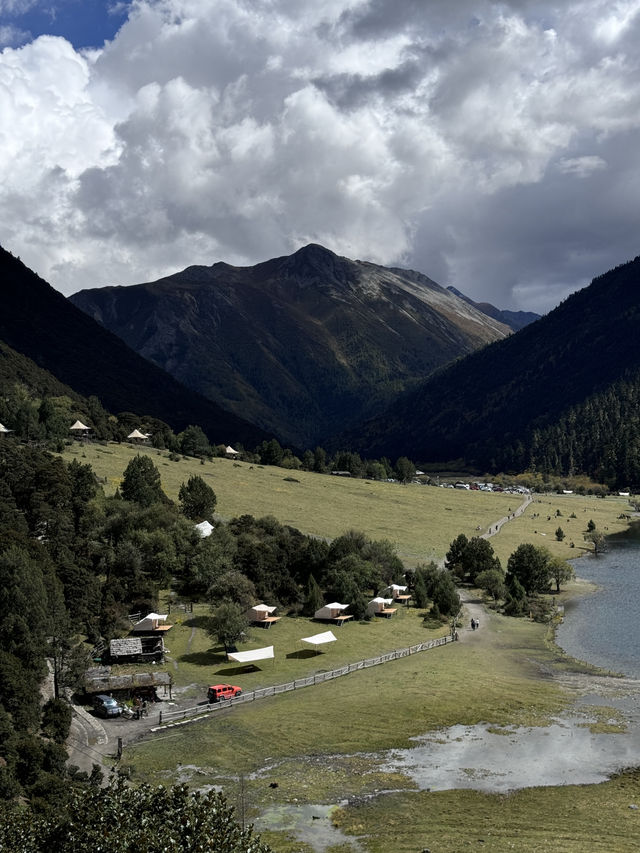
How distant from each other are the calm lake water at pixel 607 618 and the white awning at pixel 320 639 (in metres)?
23.0

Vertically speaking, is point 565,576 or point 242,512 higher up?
point 242,512

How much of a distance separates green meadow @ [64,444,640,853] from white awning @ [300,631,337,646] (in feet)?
3.00

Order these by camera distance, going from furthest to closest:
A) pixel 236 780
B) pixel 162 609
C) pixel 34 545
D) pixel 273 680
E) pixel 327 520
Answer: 1. pixel 327 520
2. pixel 162 609
3. pixel 34 545
4. pixel 273 680
5. pixel 236 780

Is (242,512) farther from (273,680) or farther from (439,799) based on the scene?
(439,799)

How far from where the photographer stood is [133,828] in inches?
898

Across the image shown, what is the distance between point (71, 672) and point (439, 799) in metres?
26.2

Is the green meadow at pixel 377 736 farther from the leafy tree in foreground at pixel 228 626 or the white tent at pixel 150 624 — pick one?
the leafy tree in foreground at pixel 228 626

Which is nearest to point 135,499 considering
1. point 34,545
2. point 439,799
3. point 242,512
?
point 242,512

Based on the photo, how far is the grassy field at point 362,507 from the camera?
400 ft

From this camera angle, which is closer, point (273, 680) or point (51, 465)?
point (273, 680)

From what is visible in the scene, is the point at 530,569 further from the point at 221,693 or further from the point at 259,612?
the point at 221,693

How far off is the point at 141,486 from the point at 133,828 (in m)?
78.6

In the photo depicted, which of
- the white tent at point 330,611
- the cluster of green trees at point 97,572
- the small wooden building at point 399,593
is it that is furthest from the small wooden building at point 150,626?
the small wooden building at point 399,593

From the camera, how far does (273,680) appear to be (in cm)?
5806
